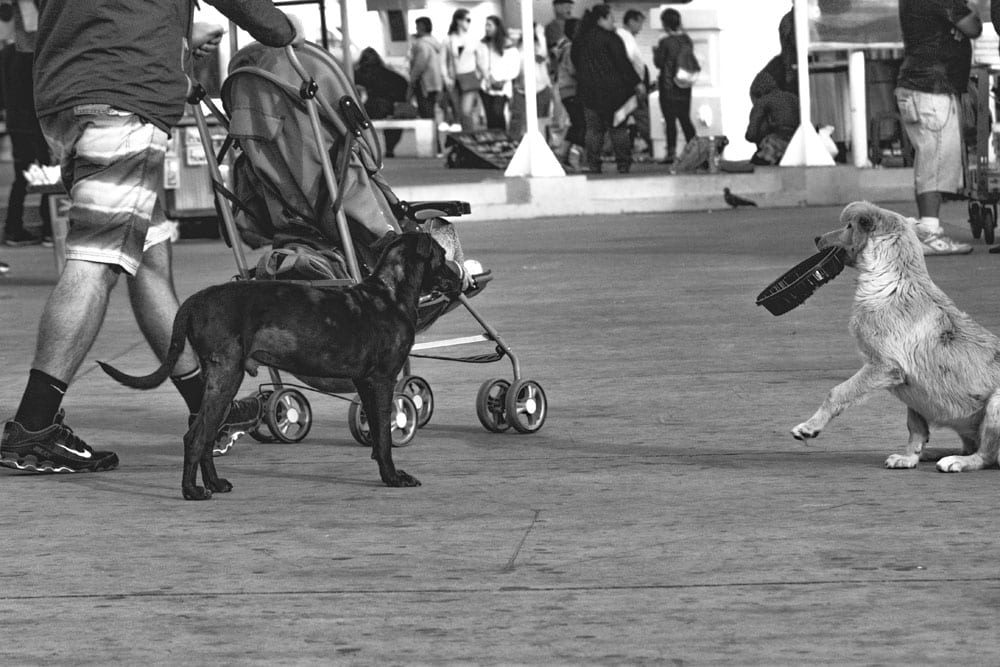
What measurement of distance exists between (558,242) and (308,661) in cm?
1145

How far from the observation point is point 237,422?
634 centimetres

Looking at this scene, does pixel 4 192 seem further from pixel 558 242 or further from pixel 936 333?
pixel 936 333

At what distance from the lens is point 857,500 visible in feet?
17.1

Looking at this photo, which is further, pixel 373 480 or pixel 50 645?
pixel 373 480

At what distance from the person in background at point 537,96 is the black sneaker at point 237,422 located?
19.4 meters

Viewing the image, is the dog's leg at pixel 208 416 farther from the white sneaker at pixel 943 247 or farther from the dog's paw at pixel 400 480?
the white sneaker at pixel 943 247

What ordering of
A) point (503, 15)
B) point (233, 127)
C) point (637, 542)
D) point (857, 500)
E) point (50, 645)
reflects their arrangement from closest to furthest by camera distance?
1. point (50, 645)
2. point (637, 542)
3. point (857, 500)
4. point (233, 127)
5. point (503, 15)

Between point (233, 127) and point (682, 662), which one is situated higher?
point (233, 127)

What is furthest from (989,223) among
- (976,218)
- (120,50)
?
(120,50)

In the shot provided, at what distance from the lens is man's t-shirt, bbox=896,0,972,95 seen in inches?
494

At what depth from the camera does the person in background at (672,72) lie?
22.5 metres

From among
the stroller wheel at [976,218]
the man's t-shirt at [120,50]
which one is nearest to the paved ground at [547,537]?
the man's t-shirt at [120,50]

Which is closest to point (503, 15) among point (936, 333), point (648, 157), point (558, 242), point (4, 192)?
point (648, 157)

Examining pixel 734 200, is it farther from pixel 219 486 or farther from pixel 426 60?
pixel 426 60
